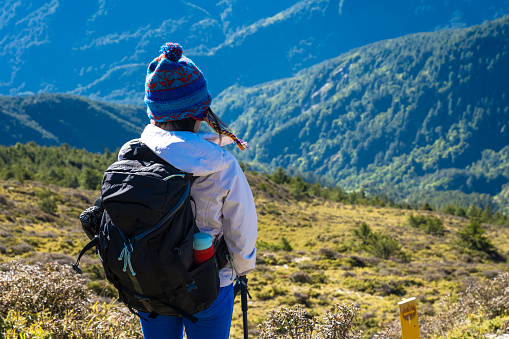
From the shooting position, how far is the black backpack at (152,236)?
6.14 feet

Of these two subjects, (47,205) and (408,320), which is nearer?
(408,320)

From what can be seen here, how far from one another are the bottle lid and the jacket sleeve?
7.0 inches

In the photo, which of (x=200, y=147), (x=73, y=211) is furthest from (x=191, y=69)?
(x=73, y=211)

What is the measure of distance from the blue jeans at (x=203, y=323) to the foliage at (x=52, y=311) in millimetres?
1621

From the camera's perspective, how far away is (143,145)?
2104 millimetres

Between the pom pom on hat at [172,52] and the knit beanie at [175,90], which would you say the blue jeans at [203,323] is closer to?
the knit beanie at [175,90]

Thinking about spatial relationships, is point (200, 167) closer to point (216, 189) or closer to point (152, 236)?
point (216, 189)

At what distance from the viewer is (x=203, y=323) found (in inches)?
88.8

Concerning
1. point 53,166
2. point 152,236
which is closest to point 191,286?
point 152,236

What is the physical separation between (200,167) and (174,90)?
0.48m

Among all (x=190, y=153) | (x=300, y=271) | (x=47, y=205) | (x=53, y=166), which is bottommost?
(x=190, y=153)

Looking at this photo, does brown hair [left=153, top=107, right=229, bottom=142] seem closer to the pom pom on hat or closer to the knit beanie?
the knit beanie

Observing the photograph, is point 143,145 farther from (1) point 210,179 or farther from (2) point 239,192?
(2) point 239,192

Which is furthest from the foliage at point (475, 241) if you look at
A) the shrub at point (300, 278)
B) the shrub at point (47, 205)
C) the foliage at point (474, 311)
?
the shrub at point (47, 205)
